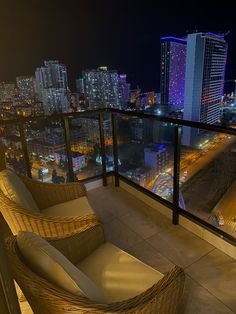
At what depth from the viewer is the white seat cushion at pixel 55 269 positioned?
3.11 ft

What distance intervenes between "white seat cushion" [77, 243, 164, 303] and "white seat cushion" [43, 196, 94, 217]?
51 centimetres

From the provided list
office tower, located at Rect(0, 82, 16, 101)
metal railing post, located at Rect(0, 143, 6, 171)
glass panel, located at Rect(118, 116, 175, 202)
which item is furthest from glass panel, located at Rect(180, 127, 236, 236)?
office tower, located at Rect(0, 82, 16, 101)

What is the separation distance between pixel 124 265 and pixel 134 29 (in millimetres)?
9540

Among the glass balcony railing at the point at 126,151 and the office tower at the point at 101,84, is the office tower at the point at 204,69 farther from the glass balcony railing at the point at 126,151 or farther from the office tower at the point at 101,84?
the glass balcony railing at the point at 126,151

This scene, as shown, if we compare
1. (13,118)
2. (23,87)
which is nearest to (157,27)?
(23,87)

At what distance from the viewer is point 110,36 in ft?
27.1

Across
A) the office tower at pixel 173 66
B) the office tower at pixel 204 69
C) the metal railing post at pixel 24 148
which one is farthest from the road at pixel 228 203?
the office tower at pixel 173 66

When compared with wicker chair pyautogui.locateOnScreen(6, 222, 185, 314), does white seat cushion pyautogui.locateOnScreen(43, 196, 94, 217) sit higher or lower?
lower

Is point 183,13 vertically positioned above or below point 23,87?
above

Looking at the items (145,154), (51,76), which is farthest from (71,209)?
(51,76)

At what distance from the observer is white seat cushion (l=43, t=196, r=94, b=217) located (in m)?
2.09

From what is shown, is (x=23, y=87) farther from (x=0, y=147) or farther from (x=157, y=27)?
Result: (x=157, y=27)

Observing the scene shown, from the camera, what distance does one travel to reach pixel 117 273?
145cm

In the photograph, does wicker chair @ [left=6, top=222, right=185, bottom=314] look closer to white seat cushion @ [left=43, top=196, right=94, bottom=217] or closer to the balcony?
the balcony
